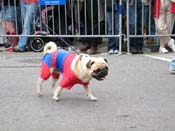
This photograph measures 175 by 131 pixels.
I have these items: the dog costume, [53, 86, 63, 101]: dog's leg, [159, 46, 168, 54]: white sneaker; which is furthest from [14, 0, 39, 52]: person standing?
[53, 86, 63, 101]: dog's leg

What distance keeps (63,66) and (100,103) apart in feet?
2.15

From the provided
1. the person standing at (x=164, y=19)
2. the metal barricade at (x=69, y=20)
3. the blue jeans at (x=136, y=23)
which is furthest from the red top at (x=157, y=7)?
the metal barricade at (x=69, y=20)

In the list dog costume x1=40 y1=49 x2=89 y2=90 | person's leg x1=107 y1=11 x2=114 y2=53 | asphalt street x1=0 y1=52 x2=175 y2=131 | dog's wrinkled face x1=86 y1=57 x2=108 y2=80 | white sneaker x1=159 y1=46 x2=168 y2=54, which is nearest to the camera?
asphalt street x1=0 y1=52 x2=175 y2=131

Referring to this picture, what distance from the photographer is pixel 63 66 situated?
18.5ft

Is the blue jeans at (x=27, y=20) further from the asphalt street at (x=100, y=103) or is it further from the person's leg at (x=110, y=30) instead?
the asphalt street at (x=100, y=103)

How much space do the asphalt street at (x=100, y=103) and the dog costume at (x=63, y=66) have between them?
0.97ft

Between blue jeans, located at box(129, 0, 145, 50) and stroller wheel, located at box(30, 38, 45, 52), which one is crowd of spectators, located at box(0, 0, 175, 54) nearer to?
blue jeans, located at box(129, 0, 145, 50)

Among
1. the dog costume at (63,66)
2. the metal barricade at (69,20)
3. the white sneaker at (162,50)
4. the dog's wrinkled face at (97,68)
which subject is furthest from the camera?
the metal barricade at (69,20)

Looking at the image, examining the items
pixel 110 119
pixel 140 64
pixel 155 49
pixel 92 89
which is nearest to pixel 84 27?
pixel 155 49

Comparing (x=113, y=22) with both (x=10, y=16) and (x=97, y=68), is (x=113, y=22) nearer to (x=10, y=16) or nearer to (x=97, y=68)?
(x=10, y=16)

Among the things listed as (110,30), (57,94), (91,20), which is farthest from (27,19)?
(57,94)

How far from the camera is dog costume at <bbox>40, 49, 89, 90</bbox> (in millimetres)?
5492

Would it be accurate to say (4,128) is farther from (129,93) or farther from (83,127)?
(129,93)

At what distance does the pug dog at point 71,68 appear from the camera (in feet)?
17.1
